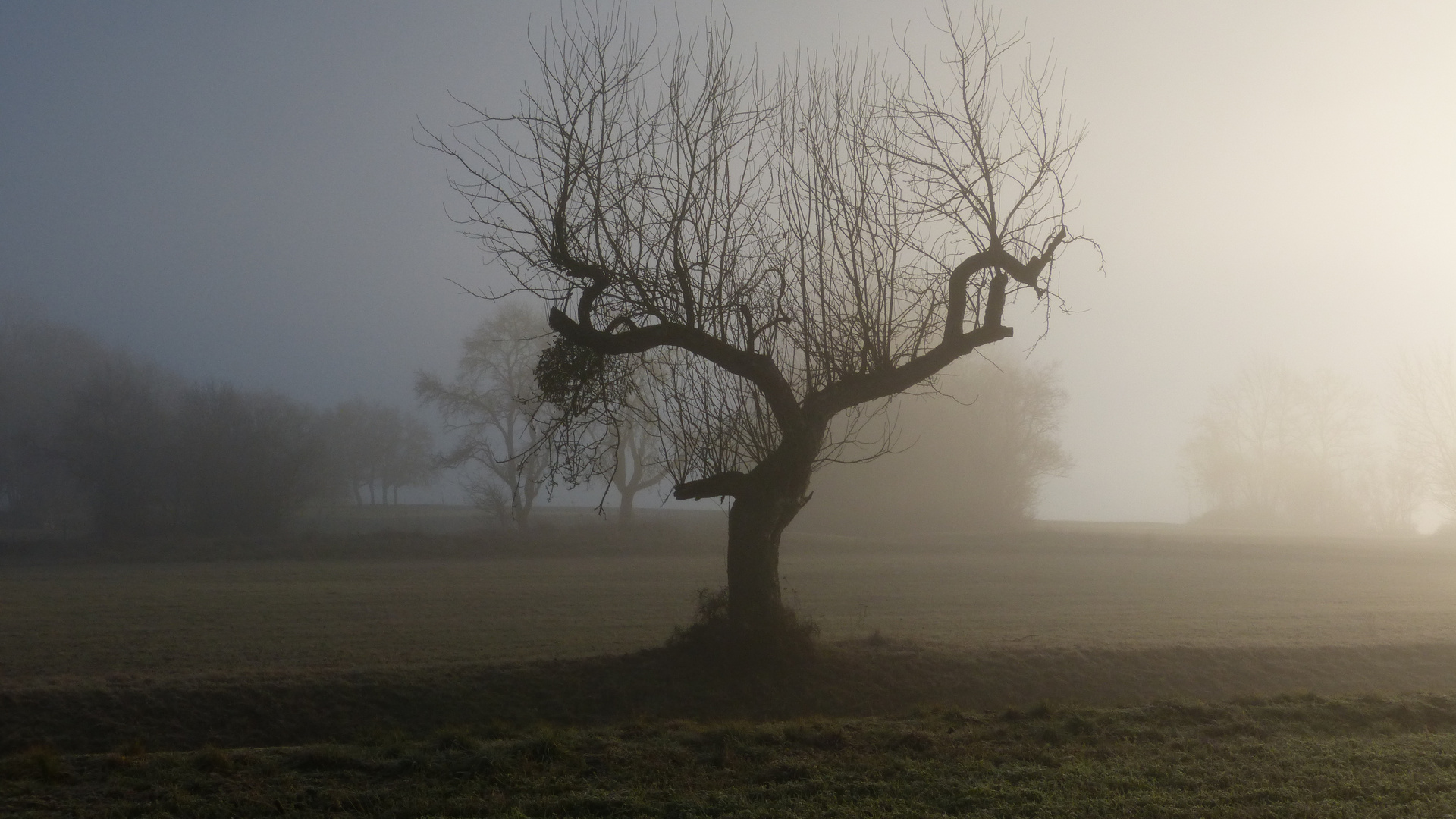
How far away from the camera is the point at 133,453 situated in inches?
1950

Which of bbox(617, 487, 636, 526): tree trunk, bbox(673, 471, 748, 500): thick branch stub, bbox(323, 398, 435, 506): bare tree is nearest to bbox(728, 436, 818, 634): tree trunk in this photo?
bbox(673, 471, 748, 500): thick branch stub

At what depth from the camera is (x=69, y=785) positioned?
6.58 metres

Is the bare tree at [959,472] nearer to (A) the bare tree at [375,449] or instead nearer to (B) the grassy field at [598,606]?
(B) the grassy field at [598,606]

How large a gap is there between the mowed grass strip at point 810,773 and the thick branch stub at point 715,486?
449 centimetres

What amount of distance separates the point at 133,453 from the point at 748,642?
159ft

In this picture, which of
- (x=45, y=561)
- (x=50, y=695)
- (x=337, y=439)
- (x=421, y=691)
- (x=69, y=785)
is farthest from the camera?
(x=337, y=439)

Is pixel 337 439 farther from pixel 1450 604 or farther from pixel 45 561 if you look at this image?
pixel 1450 604

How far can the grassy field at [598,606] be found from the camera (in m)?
15.9

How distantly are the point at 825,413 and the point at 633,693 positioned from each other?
14.6 feet

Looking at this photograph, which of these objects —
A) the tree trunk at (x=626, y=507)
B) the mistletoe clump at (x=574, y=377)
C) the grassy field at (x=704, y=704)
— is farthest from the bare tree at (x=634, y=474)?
the mistletoe clump at (x=574, y=377)

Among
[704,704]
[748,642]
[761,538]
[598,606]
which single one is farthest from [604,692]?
[598,606]

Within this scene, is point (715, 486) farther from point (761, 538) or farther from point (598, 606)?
point (598, 606)

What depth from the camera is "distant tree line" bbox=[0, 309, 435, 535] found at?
4931 cm

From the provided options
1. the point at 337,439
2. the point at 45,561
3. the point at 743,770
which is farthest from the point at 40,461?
the point at 743,770
